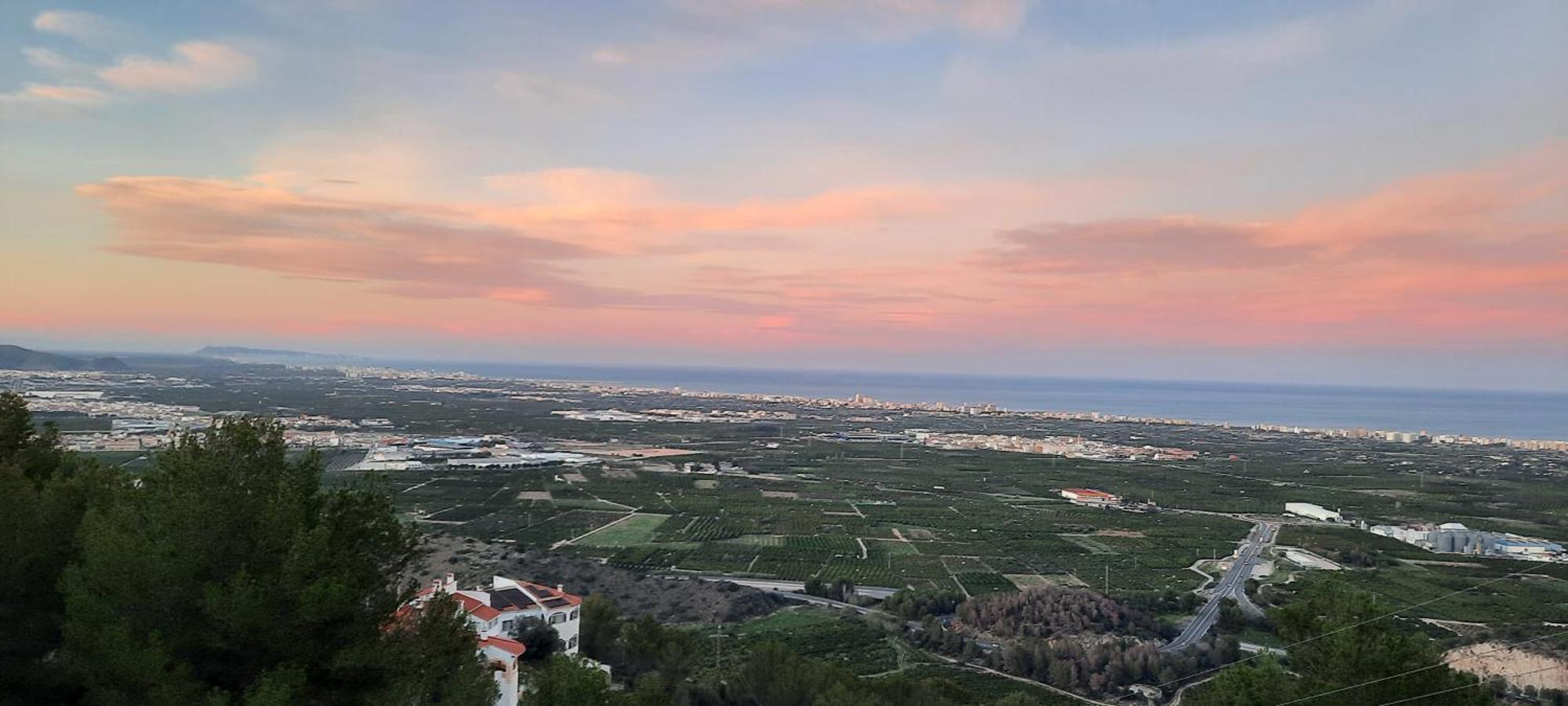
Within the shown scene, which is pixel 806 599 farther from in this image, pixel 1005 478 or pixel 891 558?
pixel 1005 478

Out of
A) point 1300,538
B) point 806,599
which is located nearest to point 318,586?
point 806,599

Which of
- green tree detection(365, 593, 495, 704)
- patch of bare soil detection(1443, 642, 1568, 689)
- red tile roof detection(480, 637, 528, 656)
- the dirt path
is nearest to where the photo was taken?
green tree detection(365, 593, 495, 704)

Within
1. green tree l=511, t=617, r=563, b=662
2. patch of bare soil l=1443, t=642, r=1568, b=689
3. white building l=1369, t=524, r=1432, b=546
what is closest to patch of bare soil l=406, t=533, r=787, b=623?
green tree l=511, t=617, r=563, b=662

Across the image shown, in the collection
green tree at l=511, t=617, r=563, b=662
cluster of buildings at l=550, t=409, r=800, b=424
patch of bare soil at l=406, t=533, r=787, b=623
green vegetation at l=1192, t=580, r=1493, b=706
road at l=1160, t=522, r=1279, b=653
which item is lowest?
patch of bare soil at l=406, t=533, r=787, b=623

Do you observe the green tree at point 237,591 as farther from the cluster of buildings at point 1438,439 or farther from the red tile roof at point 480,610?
the cluster of buildings at point 1438,439

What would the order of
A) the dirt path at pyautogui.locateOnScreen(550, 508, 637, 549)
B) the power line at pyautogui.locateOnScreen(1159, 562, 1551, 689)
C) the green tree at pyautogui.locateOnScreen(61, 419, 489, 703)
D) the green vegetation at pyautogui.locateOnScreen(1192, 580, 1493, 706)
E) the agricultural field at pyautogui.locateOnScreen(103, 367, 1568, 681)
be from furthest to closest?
1. the dirt path at pyautogui.locateOnScreen(550, 508, 637, 549)
2. the agricultural field at pyautogui.locateOnScreen(103, 367, 1568, 681)
3. the power line at pyautogui.locateOnScreen(1159, 562, 1551, 689)
4. the green vegetation at pyautogui.locateOnScreen(1192, 580, 1493, 706)
5. the green tree at pyautogui.locateOnScreen(61, 419, 489, 703)

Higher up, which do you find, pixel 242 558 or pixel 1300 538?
pixel 242 558

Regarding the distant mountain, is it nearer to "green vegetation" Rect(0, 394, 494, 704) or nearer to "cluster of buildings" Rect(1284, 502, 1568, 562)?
"green vegetation" Rect(0, 394, 494, 704)
